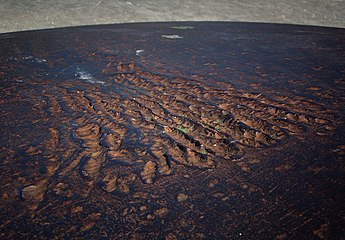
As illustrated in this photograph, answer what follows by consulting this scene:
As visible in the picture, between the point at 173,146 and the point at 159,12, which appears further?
the point at 159,12

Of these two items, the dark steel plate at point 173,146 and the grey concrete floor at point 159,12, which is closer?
the dark steel plate at point 173,146

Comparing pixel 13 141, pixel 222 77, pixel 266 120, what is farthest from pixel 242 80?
pixel 13 141

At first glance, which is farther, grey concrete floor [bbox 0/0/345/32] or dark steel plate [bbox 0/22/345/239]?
grey concrete floor [bbox 0/0/345/32]

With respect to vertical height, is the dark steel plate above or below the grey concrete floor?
below

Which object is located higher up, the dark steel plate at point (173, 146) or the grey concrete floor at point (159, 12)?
the grey concrete floor at point (159, 12)

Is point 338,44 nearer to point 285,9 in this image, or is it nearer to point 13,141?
point 285,9
